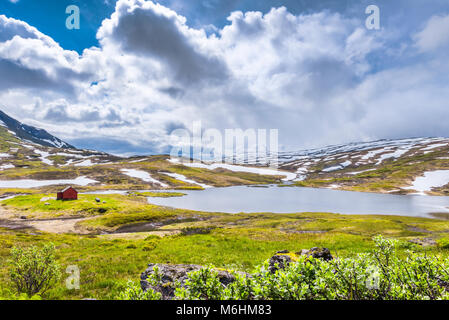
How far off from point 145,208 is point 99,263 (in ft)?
229

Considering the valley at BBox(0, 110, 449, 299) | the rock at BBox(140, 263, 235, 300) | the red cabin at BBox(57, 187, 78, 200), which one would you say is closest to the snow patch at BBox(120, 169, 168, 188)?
the valley at BBox(0, 110, 449, 299)

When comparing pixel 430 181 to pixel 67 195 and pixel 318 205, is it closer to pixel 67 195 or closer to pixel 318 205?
pixel 318 205

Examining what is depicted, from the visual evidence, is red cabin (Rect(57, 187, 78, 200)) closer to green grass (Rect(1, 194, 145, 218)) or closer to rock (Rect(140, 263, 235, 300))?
green grass (Rect(1, 194, 145, 218))

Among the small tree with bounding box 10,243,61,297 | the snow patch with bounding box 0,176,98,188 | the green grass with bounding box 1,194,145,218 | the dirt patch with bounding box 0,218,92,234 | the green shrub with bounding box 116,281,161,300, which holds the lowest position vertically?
the dirt patch with bounding box 0,218,92,234

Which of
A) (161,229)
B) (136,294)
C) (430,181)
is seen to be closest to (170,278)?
(136,294)

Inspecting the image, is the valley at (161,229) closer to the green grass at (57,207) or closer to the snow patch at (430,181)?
the green grass at (57,207)

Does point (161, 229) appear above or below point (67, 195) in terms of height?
below

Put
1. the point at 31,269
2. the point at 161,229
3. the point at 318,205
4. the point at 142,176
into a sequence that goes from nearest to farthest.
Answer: the point at 31,269 < the point at 161,229 < the point at 318,205 < the point at 142,176

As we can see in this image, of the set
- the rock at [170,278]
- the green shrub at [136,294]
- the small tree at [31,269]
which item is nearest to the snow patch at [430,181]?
Result: the rock at [170,278]

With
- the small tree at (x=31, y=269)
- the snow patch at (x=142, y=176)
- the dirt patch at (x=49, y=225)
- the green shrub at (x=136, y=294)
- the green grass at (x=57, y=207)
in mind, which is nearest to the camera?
the green shrub at (x=136, y=294)
